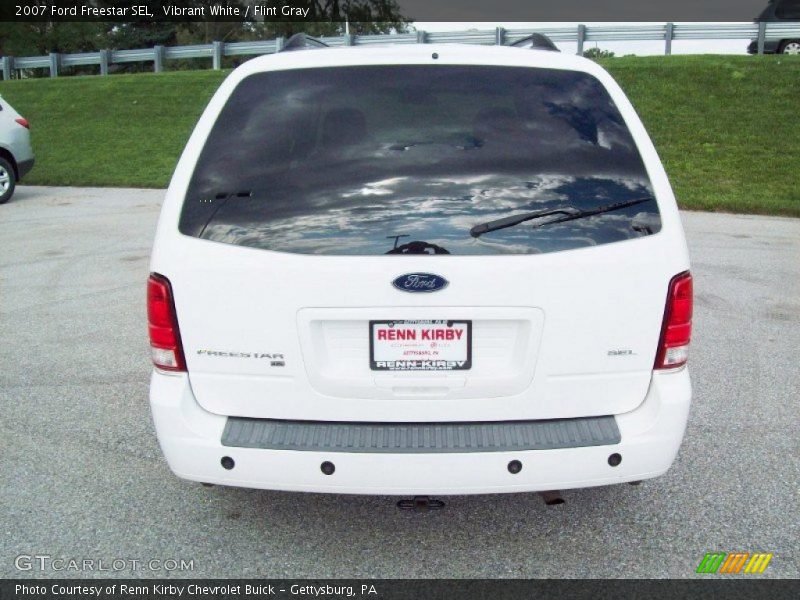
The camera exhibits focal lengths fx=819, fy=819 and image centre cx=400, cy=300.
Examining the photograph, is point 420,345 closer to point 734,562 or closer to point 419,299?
point 419,299

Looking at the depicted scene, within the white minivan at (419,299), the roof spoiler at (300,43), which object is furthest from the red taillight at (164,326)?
the roof spoiler at (300,43)

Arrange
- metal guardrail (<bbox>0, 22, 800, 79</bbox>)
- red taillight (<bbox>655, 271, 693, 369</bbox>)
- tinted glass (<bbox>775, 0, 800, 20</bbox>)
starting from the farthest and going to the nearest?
1. tinted glass (<bbox>775, 0, 800, 20</bbox>)
2. metal guardrail (<bbox>0, 22, 800, 79</bbox>)
3. red taillight (<bbox>655, 271, 693, 369</bbox>)

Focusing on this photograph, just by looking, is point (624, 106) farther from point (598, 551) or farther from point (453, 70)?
point (598, 551)

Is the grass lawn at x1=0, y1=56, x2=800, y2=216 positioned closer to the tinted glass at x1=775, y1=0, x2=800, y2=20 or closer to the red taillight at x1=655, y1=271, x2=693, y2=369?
the tinted glass at x1=775, y1=0, x2=800, y2=20

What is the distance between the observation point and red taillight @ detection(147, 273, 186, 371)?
298cm

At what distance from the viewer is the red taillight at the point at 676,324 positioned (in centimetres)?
297

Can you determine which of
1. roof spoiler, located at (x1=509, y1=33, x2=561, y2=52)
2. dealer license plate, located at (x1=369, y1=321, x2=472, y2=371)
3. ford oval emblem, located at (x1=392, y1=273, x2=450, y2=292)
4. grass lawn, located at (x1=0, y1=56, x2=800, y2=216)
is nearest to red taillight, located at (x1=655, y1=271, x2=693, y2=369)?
dealer license plate, located at (x1=369, y1=321, x2=472, y2=371)

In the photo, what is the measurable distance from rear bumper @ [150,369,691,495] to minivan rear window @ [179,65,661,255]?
2.10 feet

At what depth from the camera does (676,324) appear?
3008 millimetres

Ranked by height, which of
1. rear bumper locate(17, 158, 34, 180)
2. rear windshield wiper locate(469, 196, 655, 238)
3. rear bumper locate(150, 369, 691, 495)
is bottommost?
rear bumper locate(17, 158, 34, 180)

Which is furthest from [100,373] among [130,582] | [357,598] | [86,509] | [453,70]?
[453,70]

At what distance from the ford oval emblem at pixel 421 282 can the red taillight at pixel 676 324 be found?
0.83 m

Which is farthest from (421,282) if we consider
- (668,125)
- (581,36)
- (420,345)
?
(581,36)

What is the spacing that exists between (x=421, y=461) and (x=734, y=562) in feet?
4.55
